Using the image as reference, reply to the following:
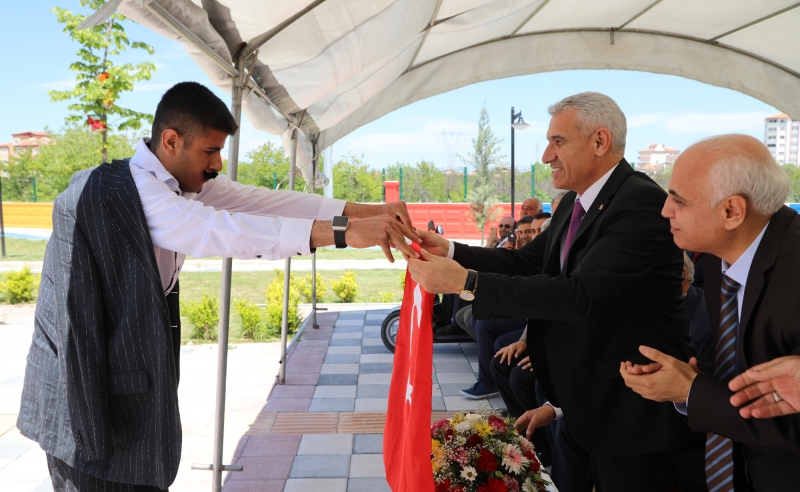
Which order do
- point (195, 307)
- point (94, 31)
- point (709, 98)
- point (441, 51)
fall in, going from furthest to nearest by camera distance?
point (709, 98)
point (94, 31)
point (195, 307)
point (441, 51)

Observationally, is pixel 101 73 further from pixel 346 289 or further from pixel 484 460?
pixel 484 460

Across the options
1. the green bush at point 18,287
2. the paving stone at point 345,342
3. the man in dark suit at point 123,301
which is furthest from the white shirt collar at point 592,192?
the green bush at point 18,287

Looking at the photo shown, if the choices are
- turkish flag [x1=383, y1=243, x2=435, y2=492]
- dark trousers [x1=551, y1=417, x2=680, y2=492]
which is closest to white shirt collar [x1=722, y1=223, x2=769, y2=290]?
dark trousers [x1=551, y1=417, x2=680, y2=492]

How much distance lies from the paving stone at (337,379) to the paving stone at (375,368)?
184 mm

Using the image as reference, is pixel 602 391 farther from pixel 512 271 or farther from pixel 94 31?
pixel 94 31

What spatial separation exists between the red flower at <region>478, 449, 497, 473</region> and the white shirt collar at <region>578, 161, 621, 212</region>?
0.99m

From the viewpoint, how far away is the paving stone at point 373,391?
559 cm

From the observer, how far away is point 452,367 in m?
6.50

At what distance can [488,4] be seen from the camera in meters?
4.64

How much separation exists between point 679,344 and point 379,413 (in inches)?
135

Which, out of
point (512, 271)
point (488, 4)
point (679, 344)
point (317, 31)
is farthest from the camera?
point (488, 4)

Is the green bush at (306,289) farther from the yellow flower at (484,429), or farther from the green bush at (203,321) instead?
the yellow flower at (484,429)

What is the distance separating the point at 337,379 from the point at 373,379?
0.37m

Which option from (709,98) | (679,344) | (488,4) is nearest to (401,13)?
(488,4)
